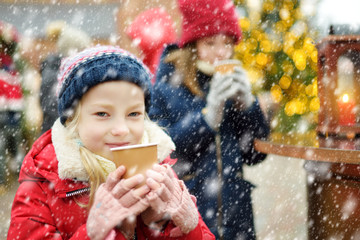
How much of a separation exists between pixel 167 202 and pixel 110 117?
340 millimetres

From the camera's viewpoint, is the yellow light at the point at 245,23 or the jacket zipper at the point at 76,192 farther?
the yellow light at the point at 245,23

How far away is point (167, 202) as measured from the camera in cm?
123

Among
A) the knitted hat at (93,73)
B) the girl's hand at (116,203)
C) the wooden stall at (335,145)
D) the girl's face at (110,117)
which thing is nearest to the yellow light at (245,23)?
the wooden stall at (335,145)

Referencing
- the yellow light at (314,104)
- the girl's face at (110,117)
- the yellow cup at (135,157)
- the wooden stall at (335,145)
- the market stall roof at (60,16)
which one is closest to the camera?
the yellow cup at (135,157)

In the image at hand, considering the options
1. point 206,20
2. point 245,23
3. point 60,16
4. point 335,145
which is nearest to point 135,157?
point 335,145

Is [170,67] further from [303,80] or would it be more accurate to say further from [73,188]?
[303,80]

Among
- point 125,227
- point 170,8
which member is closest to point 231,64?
point 125,227

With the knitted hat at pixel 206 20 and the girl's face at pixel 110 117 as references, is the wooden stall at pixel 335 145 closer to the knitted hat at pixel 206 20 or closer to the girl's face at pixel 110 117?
the knitted hat at pixel 206 20

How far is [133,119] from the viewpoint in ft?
4.29

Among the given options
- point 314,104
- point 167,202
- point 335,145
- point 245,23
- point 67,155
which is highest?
point 67,155

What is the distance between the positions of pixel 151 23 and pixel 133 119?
2.37 m

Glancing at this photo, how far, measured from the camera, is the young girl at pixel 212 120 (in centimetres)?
216

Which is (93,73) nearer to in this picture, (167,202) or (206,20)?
(167,202)

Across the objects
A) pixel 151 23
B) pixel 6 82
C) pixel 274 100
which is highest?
pixel 151 23
